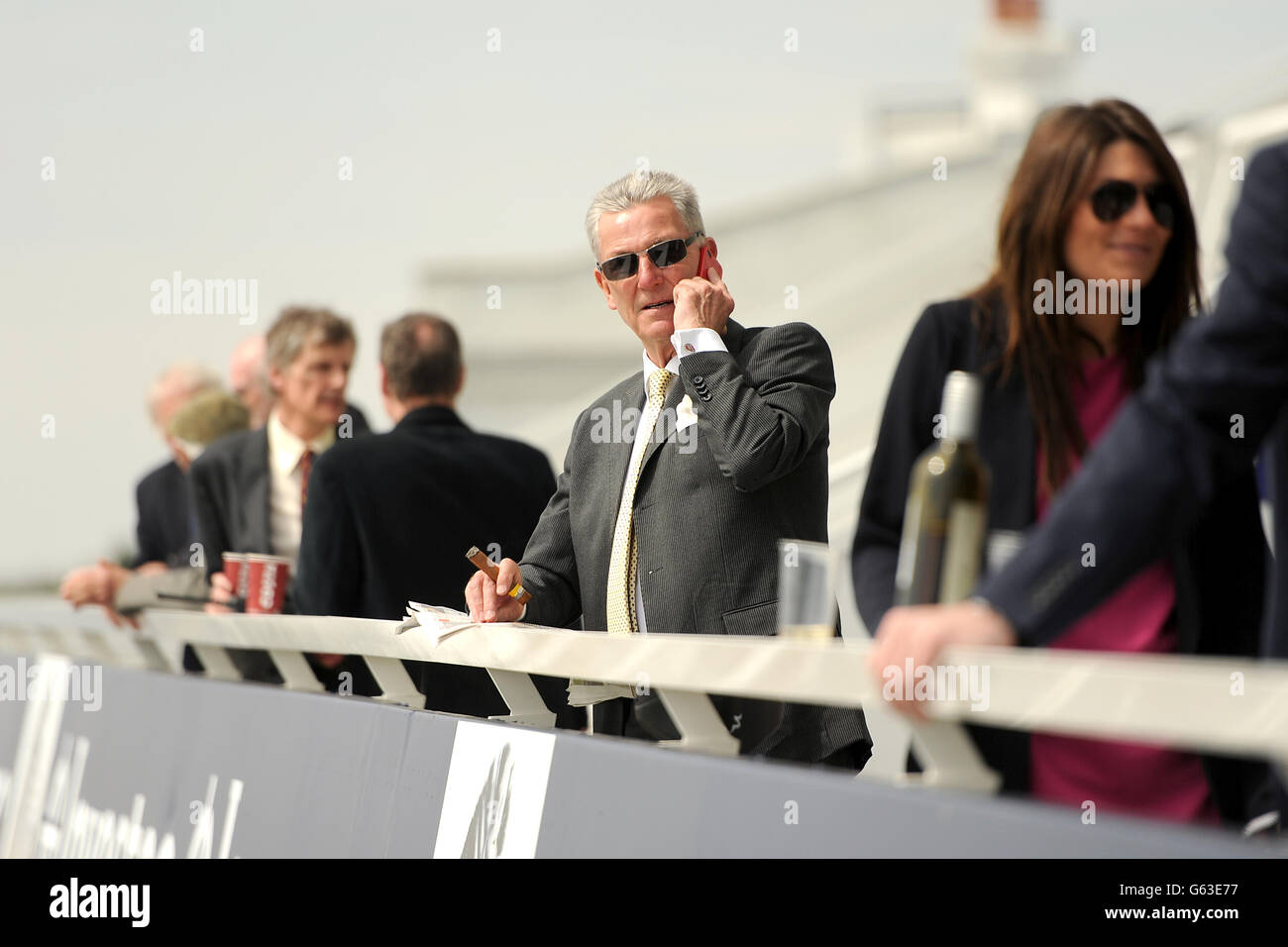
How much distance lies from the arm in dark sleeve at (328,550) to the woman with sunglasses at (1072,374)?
2257mm

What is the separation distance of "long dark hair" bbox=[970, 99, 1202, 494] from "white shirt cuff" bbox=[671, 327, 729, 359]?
Answer: 743mm

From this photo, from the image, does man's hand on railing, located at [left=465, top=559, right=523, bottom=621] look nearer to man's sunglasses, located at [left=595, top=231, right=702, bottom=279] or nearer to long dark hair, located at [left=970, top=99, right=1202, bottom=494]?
man's sunglasses, located at [left=595, top=231, right=702, bottom=279]

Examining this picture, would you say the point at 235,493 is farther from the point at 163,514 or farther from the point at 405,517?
the point at 163,514

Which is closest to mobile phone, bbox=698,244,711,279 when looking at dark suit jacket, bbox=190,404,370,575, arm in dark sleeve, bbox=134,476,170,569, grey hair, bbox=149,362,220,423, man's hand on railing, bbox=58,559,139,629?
dark suit jacket, bbox=190,404,370,575

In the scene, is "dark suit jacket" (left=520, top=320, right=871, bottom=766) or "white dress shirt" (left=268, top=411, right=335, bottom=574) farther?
"white dress shirt" (left=268, top=411, right=335, bottom=574)

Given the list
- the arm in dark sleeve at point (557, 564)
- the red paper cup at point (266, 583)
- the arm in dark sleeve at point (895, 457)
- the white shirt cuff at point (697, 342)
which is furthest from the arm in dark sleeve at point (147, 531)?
the arm in dark sleeve at point (895, 457)

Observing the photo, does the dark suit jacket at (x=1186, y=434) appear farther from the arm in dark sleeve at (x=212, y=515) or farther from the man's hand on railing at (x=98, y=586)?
the man's hand on railing at (x=98, y=586)

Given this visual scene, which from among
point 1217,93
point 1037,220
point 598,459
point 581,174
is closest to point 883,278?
point 1217,93

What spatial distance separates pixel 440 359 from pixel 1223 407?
10.3 feet

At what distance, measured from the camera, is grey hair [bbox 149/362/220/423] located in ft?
25.1

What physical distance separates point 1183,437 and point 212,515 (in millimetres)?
4107

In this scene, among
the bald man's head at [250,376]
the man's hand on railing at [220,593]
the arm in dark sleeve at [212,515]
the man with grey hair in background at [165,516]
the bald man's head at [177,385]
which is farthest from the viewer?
the bald man's head at [177,385]

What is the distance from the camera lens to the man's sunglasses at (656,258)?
3.30m
